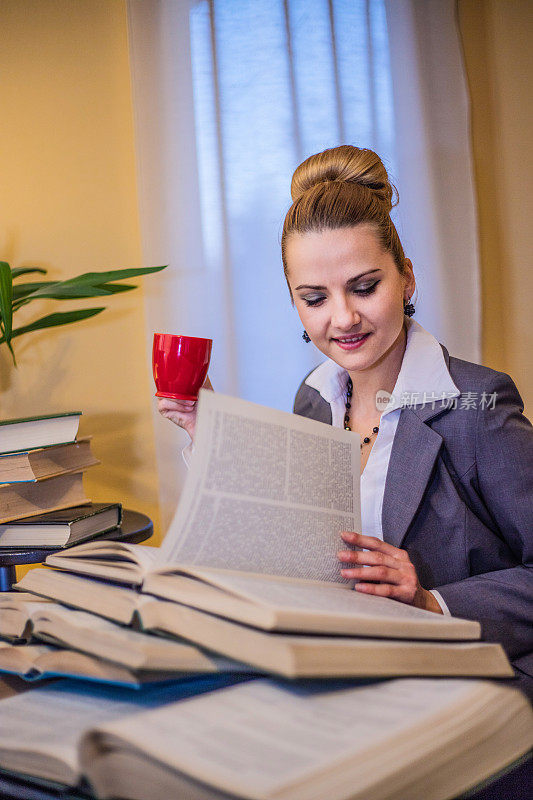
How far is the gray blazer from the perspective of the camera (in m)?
0.96

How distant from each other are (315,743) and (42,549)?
0.83m

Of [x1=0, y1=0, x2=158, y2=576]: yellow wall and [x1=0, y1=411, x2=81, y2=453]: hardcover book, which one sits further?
[x1=0, y1=0, x2=158, y2=576]: yellow wall

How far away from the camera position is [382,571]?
74 cm

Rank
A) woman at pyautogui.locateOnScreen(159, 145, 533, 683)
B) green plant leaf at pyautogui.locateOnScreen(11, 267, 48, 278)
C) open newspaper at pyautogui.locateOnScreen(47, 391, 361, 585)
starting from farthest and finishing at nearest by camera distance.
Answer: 1. green plant leaf at pyautogui.locateOnScreen(11, 267, 48, 278)
2. woman at pyautogui.locateOnScreen(159, 145, 533, 683)
3. open newspaper at pyautogui.locateOnScreen(47, 391, 361, 585)

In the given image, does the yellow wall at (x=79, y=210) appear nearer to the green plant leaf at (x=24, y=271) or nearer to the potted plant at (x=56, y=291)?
the green plant leaf at (x=24, y=271)

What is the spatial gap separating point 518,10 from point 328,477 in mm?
1767

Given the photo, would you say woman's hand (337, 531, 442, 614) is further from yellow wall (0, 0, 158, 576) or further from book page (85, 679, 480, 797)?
yellow wall (0, 0, 158, 576)

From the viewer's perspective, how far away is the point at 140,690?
0.52 m

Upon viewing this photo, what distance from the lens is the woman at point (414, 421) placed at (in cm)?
93

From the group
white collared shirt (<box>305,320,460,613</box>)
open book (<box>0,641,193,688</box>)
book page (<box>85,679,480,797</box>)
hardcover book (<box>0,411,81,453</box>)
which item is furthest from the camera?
hardcover book (<box>0,411,81,453</box>)

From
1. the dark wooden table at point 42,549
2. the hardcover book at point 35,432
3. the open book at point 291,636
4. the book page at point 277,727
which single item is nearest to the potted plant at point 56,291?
the hardcover book at point 35,432

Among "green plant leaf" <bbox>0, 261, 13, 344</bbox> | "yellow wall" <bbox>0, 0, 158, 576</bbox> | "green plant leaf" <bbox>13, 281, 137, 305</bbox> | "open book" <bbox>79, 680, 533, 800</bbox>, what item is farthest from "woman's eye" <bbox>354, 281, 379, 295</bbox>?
"yellow wall" <bbox>0, 0, 158, 576</bbox>

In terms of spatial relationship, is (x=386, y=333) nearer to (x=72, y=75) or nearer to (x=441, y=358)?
(x=441, y=358)

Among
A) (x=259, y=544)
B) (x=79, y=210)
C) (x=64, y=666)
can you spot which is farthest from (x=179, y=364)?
(x=79, y=210)
